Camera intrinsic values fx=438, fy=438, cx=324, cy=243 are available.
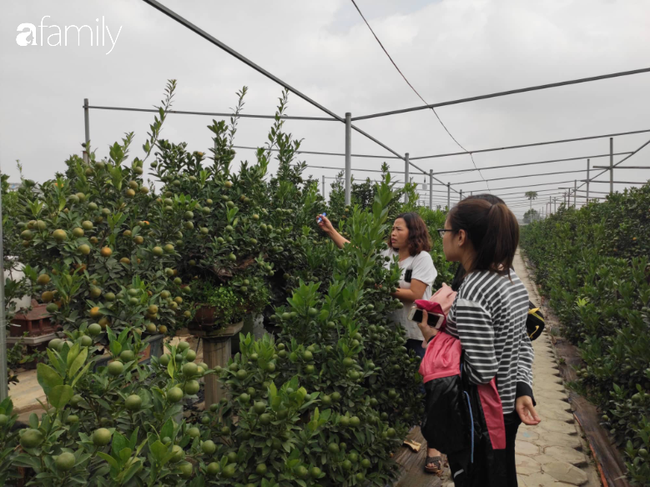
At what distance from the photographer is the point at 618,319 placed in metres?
4.44

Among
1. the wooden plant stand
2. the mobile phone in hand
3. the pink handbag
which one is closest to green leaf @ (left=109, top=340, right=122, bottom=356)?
the mobile phone in hand

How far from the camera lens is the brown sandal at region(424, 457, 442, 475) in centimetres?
317

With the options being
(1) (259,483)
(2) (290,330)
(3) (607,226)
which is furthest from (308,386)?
(3) (607,226)

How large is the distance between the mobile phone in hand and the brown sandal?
5.48ft

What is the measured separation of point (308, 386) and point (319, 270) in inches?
48.5

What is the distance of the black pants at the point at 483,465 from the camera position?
72.7 inches

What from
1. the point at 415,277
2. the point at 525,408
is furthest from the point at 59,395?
the point at 415,277

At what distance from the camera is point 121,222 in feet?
6.84

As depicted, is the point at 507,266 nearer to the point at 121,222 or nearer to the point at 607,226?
the point at 121,222

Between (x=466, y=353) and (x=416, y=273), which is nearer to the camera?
(x=466, y=353)

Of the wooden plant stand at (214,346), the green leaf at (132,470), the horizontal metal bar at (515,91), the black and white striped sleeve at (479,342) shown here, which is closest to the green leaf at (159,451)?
the green leaf at (132,470)

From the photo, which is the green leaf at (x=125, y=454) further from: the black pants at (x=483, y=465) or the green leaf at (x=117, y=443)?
the black pants at (x=483, y=465)

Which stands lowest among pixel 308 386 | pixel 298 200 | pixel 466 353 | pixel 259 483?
pixel 259 483

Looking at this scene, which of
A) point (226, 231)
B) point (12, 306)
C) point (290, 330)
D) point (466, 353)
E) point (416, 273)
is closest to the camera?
point (466, 353)
